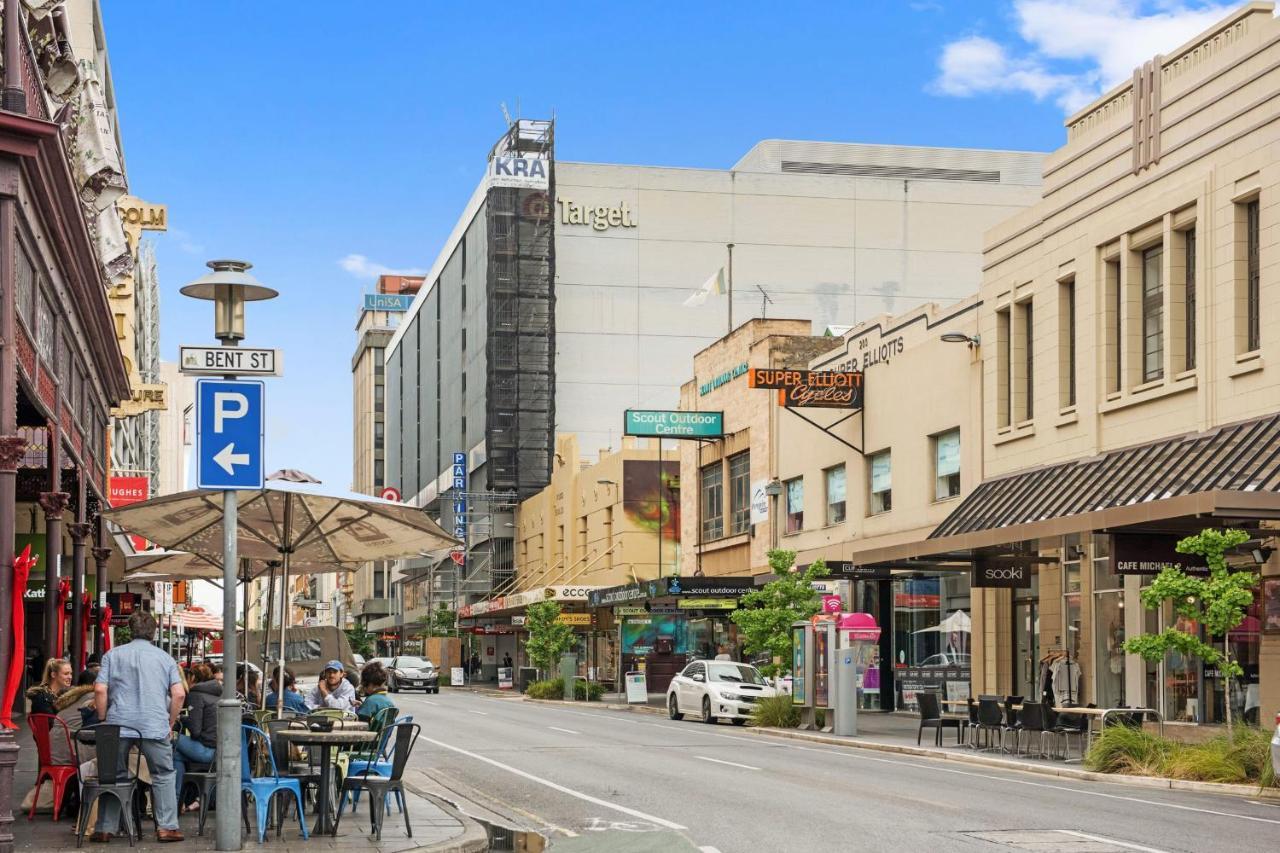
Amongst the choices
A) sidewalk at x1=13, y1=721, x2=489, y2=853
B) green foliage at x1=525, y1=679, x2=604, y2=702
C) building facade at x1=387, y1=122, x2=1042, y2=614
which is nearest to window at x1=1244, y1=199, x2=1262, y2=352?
sidewalk at x1=13, y1=721, x2=489, y2=853

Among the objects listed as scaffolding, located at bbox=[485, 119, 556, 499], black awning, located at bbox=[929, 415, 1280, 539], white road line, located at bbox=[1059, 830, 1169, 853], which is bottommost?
white road line, located at bbox=[1059, 830, 1169, 853]

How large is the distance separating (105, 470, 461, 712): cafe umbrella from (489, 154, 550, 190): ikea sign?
65857 millimetres

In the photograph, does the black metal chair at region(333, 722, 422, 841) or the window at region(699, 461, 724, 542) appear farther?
the window at region(699, 461, 724, 542)

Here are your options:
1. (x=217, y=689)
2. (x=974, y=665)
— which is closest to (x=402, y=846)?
(x=217, y=689)

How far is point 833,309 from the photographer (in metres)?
82.2

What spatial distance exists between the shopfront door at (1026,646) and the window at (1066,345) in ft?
15.1

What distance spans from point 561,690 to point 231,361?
45.7 metres

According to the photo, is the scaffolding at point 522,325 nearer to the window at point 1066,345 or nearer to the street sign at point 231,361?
the window at point 1066,345

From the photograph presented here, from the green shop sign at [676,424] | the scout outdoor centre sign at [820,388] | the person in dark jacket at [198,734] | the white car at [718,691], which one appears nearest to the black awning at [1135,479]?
the white car at [718,691]

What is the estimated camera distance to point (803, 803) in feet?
57.1

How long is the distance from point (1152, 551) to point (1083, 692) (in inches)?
A: 252

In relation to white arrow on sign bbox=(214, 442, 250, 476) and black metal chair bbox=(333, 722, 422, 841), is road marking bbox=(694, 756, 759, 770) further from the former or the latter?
white arrow on sign bbox=(214, 442, 250, 476)

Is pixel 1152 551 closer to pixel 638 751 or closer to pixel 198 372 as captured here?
pixel 638 751

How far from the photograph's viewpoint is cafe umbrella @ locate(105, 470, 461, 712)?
15859mm
